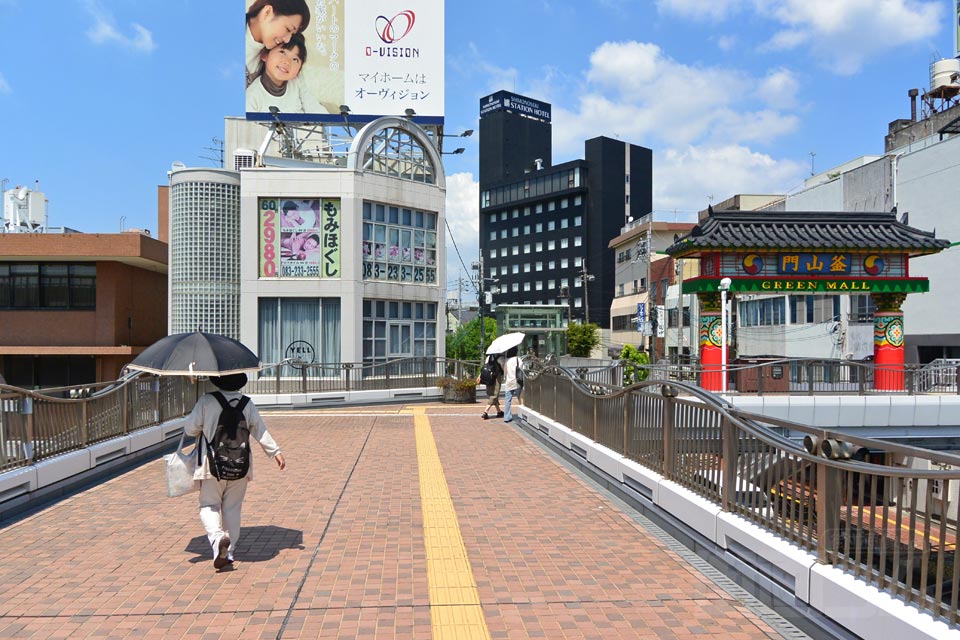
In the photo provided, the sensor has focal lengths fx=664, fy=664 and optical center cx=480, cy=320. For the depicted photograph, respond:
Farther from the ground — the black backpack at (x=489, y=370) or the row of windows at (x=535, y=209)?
the row of windows at (x=535, y=209)

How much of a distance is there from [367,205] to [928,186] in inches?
935

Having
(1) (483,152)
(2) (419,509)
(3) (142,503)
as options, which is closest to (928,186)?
(2) (419,509)

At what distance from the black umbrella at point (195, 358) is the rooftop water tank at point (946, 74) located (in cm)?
4526

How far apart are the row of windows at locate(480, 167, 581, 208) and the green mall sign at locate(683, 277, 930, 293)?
209ft

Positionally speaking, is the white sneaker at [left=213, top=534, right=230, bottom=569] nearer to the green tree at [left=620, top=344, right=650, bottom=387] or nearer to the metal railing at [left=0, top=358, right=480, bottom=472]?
the metal railing at [left=0, top=358, right=480, bottom=472]

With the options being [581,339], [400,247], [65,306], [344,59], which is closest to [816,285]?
[400,247]

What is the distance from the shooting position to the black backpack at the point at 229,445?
17.9 ft

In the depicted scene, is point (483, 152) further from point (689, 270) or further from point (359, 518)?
point (359, 518)

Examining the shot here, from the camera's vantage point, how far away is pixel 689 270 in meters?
50.8

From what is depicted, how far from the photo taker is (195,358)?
18.1 feet

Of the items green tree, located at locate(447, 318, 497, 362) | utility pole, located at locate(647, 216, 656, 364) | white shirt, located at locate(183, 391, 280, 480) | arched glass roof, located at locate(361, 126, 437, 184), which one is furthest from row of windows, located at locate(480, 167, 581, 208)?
white shirt, located at locate(183, 391, 280, 480)

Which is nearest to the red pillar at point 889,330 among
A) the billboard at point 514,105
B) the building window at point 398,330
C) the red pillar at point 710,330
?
the red pillar at point 710,330

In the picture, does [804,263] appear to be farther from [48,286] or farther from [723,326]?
[48,286]

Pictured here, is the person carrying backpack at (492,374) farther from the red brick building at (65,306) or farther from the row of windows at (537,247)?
the row of windows at (537,247)
